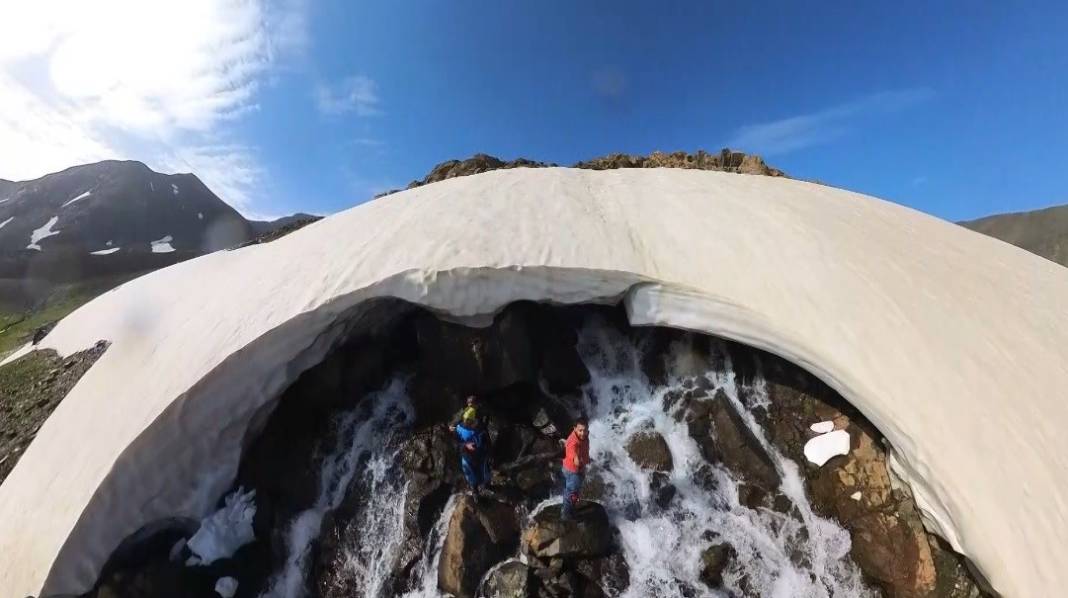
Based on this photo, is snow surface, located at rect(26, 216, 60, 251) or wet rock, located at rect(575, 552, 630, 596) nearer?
wet rock, located at rect(575, 552, 630, 596)

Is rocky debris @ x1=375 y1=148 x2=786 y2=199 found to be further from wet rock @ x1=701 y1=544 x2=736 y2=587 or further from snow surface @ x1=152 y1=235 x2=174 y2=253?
snow surface @ x1=152 y1=235 x2=174 y2=253

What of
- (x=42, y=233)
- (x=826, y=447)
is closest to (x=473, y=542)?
(x=826, y=447)

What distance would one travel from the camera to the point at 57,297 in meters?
36.2

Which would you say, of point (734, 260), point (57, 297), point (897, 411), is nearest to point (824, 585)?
point (897, 411)

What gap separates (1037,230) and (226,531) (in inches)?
4220

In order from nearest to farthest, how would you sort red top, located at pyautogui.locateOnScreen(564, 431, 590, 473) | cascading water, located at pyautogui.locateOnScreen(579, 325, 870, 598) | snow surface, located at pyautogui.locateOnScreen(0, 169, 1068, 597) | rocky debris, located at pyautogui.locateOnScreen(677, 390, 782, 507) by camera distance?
snow surface, located at pyautogui.locateOnScreen(0, 169, 1068, 597), cascading water, located at pyautogui.locateOnScreen(579, 325, 870, 598), red top, located at pyautogui.locateOnScreen(564, 431, 590, 473), rocky debris, located at pyautogui.locateOnScreen(677, 390, 782, 507)

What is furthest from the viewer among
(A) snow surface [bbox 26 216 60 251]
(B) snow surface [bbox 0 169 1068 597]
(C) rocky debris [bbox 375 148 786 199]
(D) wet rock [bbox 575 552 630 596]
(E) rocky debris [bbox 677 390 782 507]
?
(A) snow surface [bbox 26 216 60 251]

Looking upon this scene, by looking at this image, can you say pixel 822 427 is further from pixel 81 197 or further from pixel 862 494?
pixel 81 197

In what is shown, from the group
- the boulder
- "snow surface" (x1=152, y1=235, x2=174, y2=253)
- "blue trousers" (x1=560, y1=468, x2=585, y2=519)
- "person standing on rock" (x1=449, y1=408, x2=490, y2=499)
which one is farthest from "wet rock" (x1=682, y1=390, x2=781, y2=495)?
"snow surface" (x1=152, y1=235, x2=174, y2=253)

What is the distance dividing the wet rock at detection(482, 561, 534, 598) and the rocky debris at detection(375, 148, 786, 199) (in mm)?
15265

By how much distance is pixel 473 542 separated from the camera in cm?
859

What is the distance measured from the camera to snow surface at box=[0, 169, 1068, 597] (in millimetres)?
7293

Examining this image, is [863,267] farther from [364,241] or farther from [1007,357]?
[364,241]

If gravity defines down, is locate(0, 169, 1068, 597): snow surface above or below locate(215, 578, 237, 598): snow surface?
above
